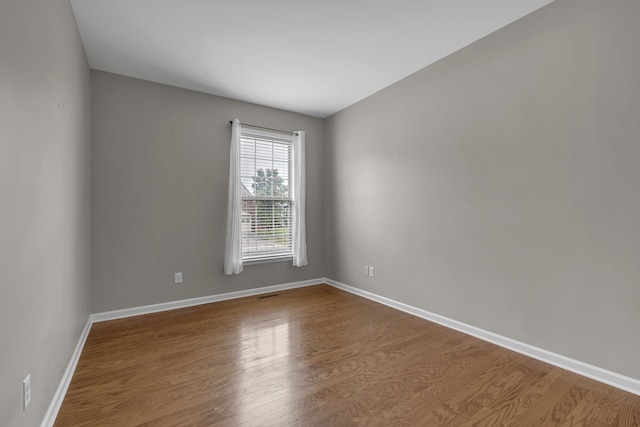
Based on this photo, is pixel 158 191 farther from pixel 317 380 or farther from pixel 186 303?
pixel 317 380

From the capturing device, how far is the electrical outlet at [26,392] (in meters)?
1.27

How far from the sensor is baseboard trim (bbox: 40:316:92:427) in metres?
1.60

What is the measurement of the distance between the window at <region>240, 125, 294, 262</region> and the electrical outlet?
272 cm

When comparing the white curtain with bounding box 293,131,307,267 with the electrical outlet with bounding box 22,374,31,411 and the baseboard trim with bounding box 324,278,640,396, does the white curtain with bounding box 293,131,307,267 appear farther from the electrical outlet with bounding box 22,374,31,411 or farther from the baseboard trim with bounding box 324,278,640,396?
the electrical outlet with bounding box 22,374,31,411

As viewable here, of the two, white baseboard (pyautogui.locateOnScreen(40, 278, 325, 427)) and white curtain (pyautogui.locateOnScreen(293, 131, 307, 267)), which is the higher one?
white curtain (pyautogui.locateOnScreen(293, 131, 307, 267))

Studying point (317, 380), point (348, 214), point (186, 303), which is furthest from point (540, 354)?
point (186, 303)

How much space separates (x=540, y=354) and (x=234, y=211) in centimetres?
339

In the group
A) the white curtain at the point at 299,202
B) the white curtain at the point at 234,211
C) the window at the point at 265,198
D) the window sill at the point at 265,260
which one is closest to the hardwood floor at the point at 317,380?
the white curtain at the point at 234,211

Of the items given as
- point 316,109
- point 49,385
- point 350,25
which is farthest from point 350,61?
point 49,385

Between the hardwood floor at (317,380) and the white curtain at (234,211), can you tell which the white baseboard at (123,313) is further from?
the white curtain at (234,211)

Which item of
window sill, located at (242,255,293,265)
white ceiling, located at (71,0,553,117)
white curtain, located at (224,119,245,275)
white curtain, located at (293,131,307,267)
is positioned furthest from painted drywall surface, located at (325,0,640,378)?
white curtain, located at (224,119,245,275)

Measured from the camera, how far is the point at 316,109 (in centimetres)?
437

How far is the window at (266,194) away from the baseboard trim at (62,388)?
1922 millimetres

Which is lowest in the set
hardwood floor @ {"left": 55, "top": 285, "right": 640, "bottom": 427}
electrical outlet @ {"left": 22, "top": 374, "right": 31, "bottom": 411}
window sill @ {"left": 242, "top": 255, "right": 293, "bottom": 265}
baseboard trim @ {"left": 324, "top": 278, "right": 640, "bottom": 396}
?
hardwood floor @ {"left": 55, "top": 285, "right": 640, "bottom": 427}
